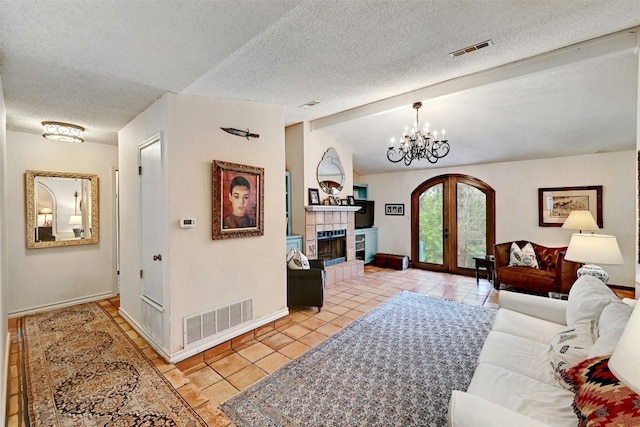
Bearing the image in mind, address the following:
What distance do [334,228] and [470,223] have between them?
2930 millimetres

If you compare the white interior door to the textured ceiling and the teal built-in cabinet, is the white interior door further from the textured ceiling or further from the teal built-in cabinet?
the teal built-in cabinet

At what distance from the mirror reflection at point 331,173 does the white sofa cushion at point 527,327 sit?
3.63m

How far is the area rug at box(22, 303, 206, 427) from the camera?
5.98 ft

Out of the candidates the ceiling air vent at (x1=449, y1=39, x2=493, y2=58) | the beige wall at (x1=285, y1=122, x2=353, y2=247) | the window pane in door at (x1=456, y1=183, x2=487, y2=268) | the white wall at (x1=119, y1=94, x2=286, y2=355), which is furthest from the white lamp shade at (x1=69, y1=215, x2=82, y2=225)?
the window pane in door at (x1=456, y1=183, x2=487, y2=268)

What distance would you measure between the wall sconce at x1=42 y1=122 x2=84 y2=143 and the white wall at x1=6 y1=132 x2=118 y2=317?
1.46ft

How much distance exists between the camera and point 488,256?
205 inches

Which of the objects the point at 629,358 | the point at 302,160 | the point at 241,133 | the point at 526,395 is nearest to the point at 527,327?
the point at 526,395

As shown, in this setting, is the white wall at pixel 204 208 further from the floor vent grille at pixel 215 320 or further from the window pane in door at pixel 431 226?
the window pane in door at pixel 431 226

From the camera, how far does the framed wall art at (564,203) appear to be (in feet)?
15.1

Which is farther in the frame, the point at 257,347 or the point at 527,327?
the point at 257,347

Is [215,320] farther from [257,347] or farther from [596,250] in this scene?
[596,250]

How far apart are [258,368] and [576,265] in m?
4.53

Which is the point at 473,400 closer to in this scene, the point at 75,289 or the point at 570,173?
the point at 75,289

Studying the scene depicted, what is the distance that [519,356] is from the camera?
1815mm
